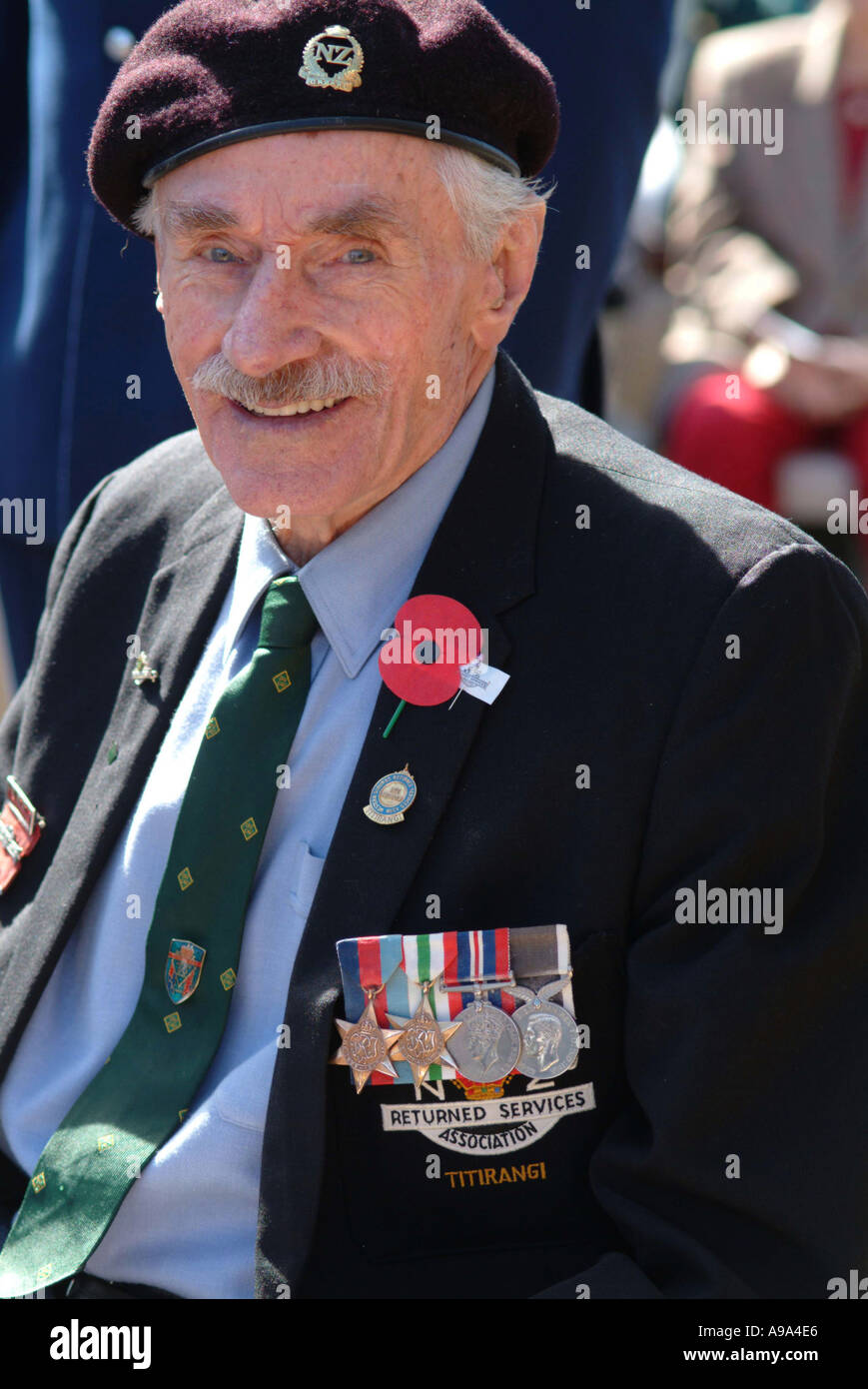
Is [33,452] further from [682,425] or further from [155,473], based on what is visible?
[682,425]

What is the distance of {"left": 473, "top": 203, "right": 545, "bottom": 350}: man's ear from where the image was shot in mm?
1813

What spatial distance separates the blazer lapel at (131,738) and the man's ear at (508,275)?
427mm

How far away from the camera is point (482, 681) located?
5.66 feet

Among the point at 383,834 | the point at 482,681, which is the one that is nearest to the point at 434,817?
the point at 383,834

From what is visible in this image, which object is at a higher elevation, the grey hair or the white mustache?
the grey hair

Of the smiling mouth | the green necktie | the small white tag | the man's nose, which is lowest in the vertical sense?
the green necktie

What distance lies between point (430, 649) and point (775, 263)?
2.80 meters

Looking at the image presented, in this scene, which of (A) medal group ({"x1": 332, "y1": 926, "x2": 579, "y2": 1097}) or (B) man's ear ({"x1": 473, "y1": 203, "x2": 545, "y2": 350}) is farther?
(B) man's ear ({"x1": 473, "y1": 203, "x2": 545, "y2": 350})

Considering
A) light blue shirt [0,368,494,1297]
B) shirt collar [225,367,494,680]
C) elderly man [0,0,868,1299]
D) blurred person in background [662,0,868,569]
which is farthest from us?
blurred person in background [662,0,868,569]

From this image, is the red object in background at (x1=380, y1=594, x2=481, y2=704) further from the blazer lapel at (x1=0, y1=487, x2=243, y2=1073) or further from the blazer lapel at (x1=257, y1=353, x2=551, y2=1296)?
the blazer lapel at (x1=0, y1=487, x2=243, y2=1073)

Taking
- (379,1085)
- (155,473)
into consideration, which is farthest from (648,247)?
(379,1085)

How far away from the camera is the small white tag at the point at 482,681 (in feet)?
5.63

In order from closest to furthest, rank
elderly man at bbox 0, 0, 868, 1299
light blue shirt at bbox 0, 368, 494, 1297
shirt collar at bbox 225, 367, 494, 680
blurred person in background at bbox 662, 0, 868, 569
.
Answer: elderly man at bbox 0, 0, 868, 1299 < light blue shirt at bbox 0, 368, 494, 1297 < shirt collar at bbox 225, 367, 494, 680 < blurred person in background at bbox 662, 0, 868, 569

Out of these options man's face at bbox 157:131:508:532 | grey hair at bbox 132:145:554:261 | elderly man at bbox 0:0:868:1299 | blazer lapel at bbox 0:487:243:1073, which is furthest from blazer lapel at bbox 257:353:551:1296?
blazer lapel at bbox 0:487:243:1073
